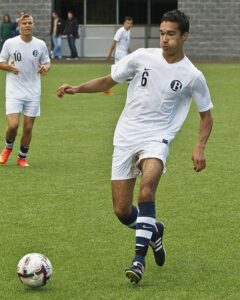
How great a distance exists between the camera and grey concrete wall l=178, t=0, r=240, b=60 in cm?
4894

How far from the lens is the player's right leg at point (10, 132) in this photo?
16.0m

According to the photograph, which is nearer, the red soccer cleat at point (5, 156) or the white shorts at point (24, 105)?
the white shorts at point (24, 105)

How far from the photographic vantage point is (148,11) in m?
50.8

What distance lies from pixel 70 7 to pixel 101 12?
157cm

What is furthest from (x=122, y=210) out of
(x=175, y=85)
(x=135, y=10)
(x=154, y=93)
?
(x=135, y=10)

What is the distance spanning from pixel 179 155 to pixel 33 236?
23.2ft

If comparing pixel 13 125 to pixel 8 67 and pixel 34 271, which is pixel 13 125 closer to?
pixel 8 67

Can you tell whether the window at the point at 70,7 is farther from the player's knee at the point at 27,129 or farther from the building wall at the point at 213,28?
the player's knee at the point at 27,129

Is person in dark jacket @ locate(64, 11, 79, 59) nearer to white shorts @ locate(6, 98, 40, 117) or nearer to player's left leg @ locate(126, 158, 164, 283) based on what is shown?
white shorts @ locate(6, 98, 40, 117)

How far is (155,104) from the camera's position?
29.3 ft

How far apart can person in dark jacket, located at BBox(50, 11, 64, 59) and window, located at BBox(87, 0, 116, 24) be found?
2031 millimetres

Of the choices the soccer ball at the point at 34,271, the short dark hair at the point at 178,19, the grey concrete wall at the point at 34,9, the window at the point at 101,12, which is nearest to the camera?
the soccer ball at the point at 34,271

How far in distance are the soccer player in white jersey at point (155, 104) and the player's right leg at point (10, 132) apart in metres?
6.98

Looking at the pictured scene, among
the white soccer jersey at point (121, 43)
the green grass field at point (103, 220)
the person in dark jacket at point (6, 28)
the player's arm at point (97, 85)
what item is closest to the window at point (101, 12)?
the person in dark jacket at point (6, 28)
